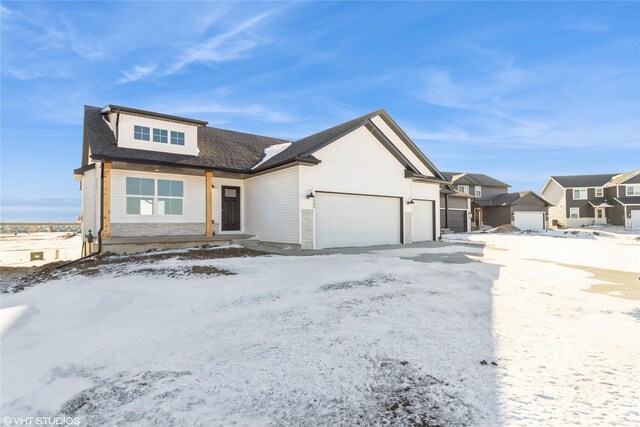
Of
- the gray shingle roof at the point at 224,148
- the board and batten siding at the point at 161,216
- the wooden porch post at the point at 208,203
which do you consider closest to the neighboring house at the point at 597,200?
the gray shingle roof at the point at 224,148

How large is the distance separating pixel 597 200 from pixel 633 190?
392cm

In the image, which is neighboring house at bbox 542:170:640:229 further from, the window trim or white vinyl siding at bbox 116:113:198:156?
the window trim

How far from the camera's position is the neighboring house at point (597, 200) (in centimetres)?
3850

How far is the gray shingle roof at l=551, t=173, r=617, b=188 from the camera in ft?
140

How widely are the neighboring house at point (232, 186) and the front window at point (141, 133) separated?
0.12ft

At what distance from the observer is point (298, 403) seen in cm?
241

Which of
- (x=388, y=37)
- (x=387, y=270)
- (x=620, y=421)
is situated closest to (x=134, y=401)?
(x=620, y=421)

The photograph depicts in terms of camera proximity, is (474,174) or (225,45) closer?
(225,45)

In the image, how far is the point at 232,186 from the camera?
50.9 ft

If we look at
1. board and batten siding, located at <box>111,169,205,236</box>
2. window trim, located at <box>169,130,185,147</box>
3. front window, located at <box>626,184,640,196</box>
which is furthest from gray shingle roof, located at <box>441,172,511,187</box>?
window trim, located at <box>169,130,185,147</box>

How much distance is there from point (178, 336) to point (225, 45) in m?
13.0

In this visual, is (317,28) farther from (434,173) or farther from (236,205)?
(434,173)

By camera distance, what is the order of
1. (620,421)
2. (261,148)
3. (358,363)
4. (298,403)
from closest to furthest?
(620,421)
(298,403)
(358,363)
(261,148)

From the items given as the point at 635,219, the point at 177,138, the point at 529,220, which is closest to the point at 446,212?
the point at 529,220
